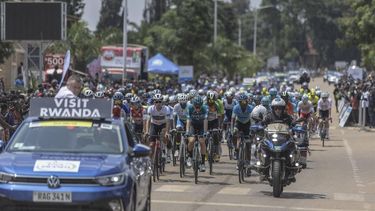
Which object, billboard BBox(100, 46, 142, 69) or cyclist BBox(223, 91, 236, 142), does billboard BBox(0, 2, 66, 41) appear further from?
billboard BBox(100, 46, 142, 69)

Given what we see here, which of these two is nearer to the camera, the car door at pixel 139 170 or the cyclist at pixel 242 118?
the car door at pixel 139 170

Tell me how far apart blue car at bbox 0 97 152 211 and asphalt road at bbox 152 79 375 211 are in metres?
3.16

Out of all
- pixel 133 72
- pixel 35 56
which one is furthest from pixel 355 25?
pixel 35 56

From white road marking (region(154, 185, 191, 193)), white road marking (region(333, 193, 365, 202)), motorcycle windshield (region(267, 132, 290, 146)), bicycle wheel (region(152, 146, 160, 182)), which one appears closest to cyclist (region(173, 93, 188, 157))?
bicycle wheel (region(152, 146, 160, 182))

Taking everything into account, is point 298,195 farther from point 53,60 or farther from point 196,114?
point 53,60

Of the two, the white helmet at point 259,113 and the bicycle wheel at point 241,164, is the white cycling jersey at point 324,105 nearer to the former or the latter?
the white helmet at point 259,113

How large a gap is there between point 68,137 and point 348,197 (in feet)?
22.8

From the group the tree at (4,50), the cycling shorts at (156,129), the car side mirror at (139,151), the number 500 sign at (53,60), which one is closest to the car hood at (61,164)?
the car side mirror at (139,151)

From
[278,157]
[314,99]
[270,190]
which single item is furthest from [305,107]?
[278,157]

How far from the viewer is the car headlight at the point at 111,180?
368 inches

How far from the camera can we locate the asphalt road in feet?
46.5

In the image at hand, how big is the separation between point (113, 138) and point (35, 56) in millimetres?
37912

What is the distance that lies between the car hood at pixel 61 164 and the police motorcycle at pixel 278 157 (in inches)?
223

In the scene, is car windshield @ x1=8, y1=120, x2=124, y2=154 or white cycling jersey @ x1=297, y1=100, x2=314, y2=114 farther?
white cycling jersey @ x1=297, y1=100, x2=314, y2=114
